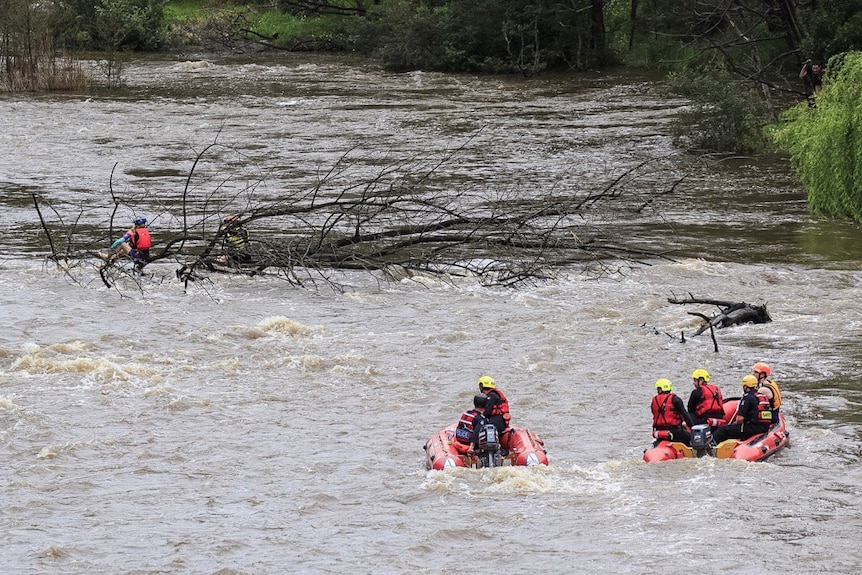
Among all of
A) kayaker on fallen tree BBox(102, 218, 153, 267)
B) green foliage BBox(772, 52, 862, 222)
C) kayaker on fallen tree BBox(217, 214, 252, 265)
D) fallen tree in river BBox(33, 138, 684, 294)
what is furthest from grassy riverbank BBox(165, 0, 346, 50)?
kayaker on fallen tree BBox(102, 218, 153, 267)

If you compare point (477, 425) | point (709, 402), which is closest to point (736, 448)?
point (709, 402)

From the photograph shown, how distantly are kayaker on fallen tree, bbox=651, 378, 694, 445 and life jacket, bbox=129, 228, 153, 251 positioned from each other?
1078 cm

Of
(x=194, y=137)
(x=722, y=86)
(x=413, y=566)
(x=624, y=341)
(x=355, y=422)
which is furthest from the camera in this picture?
(x=194, y=137)

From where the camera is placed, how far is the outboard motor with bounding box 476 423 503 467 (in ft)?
43.3

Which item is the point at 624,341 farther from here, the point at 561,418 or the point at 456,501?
the point at 456,501

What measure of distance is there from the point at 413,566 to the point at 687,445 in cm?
392

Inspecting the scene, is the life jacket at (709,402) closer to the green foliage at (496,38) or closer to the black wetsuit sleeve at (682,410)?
the black wetsuit sleeve at (682,410)

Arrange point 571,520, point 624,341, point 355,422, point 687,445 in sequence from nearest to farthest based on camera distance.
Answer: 1. point 571,520
2. point 687,445
3. point 355,422
4. point 624,341

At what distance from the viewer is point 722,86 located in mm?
32781

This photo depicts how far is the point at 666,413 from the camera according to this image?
13344 mm

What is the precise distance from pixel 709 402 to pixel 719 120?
66.8ft

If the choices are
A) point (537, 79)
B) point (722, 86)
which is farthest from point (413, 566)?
point (537, 79)

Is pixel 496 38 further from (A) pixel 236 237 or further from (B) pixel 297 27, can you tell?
(A) pixel 236 237

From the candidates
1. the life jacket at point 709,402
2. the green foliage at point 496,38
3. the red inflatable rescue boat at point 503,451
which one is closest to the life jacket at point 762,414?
the life jacket at point 709,402
